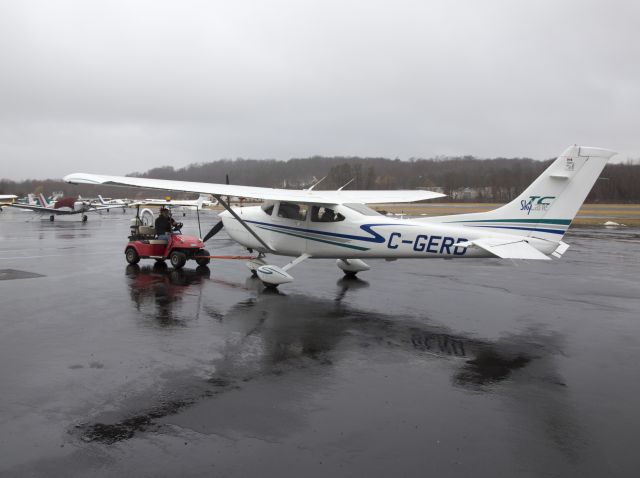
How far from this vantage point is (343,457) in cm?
405

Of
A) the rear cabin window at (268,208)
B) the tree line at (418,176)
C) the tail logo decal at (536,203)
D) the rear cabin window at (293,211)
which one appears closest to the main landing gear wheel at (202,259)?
the rear cabin window at (268,208)

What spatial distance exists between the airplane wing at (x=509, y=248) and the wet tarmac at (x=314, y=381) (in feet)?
3.90

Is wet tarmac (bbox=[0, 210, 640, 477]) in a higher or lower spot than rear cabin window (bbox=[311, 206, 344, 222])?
lower

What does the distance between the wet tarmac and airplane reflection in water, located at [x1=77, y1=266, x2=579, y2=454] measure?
3 centimetres

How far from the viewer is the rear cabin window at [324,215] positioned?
10977 millimetres

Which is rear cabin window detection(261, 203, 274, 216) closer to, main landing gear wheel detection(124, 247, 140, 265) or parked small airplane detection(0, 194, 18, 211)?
main landing gear wheel detection(124, 247, 140, 265)

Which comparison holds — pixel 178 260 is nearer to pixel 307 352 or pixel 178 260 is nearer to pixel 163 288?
pixel 163 288

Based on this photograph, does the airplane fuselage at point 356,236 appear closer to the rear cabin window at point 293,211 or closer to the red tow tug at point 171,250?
the rear cabin window at point 293,211

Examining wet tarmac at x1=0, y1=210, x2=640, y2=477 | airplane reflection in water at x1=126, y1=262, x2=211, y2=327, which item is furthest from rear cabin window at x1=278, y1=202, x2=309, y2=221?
airplane reflection in water at x1=126, y1=262, x2=211, y2=327

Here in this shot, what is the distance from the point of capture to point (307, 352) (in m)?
6.75

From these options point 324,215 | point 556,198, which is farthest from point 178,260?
point 556,198

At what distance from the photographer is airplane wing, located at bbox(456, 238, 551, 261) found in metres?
8.40

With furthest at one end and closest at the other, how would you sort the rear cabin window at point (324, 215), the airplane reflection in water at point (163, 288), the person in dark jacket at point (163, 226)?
the person in dark jacket at point (163, 226)
the rear cabin window at point (324, 215)
the airplane reflection in water at point (163, 288)

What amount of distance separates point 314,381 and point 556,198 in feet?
21.0
